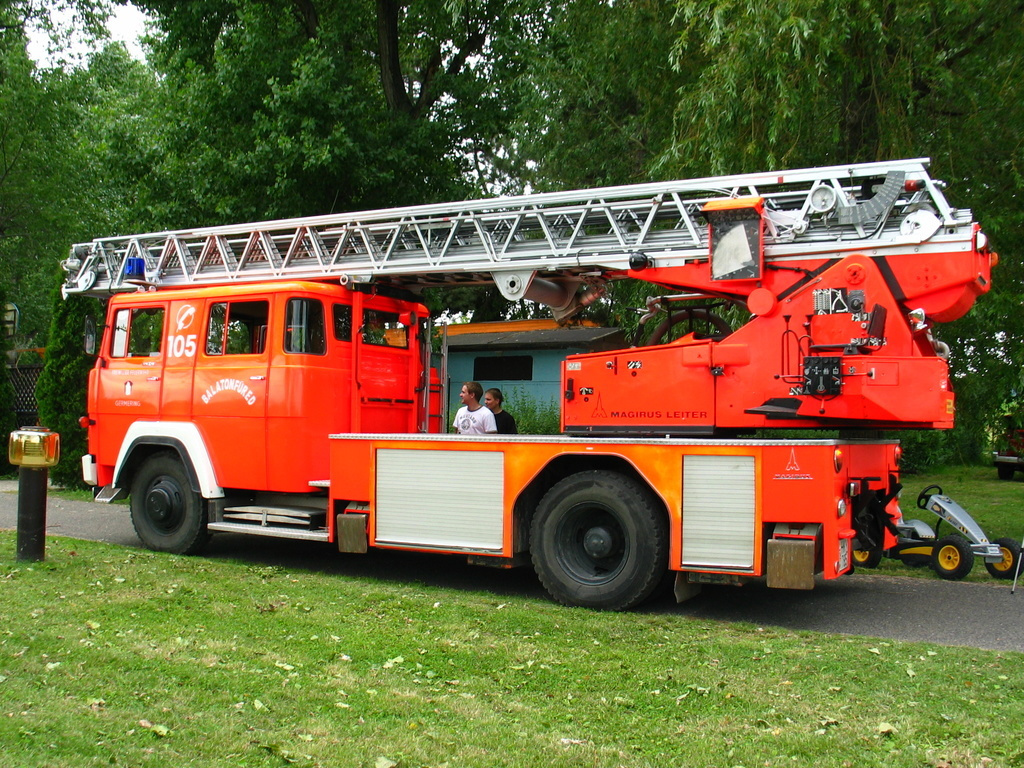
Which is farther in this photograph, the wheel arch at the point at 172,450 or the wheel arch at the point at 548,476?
the wheel arch at the point at 172,450

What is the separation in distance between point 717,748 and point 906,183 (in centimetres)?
485

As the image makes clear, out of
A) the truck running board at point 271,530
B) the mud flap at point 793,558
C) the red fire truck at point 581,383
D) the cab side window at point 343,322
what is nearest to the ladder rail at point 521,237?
the red fire truck at point 581,383

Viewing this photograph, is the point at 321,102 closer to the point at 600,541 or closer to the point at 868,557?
the point at 600,541

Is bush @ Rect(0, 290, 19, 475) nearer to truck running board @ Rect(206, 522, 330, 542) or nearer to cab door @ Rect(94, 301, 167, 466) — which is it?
cab door @ Rect(94, 301, 167, 466)

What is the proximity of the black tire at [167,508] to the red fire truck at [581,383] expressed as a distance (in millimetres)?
27

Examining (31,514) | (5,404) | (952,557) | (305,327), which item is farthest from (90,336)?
(5,404)

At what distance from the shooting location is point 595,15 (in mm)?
13539

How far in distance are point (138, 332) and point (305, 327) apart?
7.55 ft

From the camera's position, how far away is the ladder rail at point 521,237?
768 cm

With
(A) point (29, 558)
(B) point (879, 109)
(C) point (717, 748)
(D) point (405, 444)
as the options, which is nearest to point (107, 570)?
(A) point (29, 558)

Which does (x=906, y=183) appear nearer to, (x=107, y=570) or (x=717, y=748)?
(x=717, y=748)

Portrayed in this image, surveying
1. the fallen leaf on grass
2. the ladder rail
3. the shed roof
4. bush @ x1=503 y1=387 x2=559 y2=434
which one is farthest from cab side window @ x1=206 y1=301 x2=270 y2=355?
the shed roof

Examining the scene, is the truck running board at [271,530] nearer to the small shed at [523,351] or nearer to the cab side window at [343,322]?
the cab side window at [343,322]

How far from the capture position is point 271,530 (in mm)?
9539
